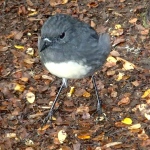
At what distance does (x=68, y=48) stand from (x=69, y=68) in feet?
0.56

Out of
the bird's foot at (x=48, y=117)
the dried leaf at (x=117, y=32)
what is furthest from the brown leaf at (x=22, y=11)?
the bird's foot at (x=48, y=117)

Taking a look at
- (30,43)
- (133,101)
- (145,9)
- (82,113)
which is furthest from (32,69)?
(145,9)

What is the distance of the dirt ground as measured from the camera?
4164 mm

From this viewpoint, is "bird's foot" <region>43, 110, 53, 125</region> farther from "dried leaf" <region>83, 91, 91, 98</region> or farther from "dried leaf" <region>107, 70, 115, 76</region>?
"dried leaf" <region>107, 70, 115, 76</region>

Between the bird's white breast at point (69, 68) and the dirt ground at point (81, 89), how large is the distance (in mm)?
689

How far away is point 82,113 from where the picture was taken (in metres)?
4.41

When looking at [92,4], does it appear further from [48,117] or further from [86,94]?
[48,117]

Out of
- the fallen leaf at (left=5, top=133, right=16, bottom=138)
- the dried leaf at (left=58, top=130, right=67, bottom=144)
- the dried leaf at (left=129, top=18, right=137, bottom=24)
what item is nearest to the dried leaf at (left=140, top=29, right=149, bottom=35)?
the dried leaf at (left=129, top=18, right=137, bottom=24)

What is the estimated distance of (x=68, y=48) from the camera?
3.72 meters

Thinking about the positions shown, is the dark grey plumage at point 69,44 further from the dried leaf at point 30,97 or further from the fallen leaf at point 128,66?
the fallen leaf at point 128,66

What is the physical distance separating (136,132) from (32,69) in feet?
4.80

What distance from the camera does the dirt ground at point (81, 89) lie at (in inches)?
164

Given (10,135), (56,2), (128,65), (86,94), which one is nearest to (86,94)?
(86,94)

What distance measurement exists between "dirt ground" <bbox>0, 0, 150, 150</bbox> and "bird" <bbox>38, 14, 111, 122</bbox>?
667mm
